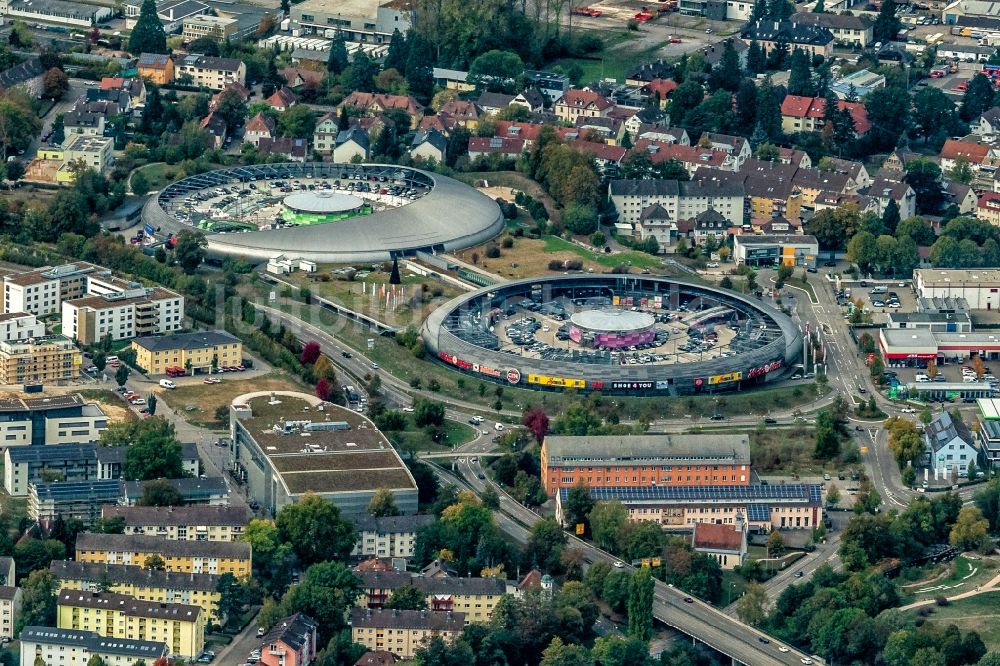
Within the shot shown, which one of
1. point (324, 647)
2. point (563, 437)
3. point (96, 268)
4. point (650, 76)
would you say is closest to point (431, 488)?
point (563, 437)

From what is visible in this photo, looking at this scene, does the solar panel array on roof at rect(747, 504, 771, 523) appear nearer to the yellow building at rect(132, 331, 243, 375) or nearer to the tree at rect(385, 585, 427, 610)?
the tree at rect(385, 585, 427, 610)

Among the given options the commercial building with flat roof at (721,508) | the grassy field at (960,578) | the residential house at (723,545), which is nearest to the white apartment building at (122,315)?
the commercial building with flat roof at (721,508)

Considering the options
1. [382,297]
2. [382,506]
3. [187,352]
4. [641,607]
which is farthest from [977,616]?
[382,297]

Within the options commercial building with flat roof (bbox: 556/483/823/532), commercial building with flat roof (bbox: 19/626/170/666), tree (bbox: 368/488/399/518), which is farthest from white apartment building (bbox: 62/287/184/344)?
commercial building with flat roof (bbox: 19/626/170/666)

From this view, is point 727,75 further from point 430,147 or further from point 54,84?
→ point 54,84

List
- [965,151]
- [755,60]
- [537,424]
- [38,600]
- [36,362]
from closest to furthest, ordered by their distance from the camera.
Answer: [38,600] → [537,424] → [36,362] → [965,151] → [755,60]
